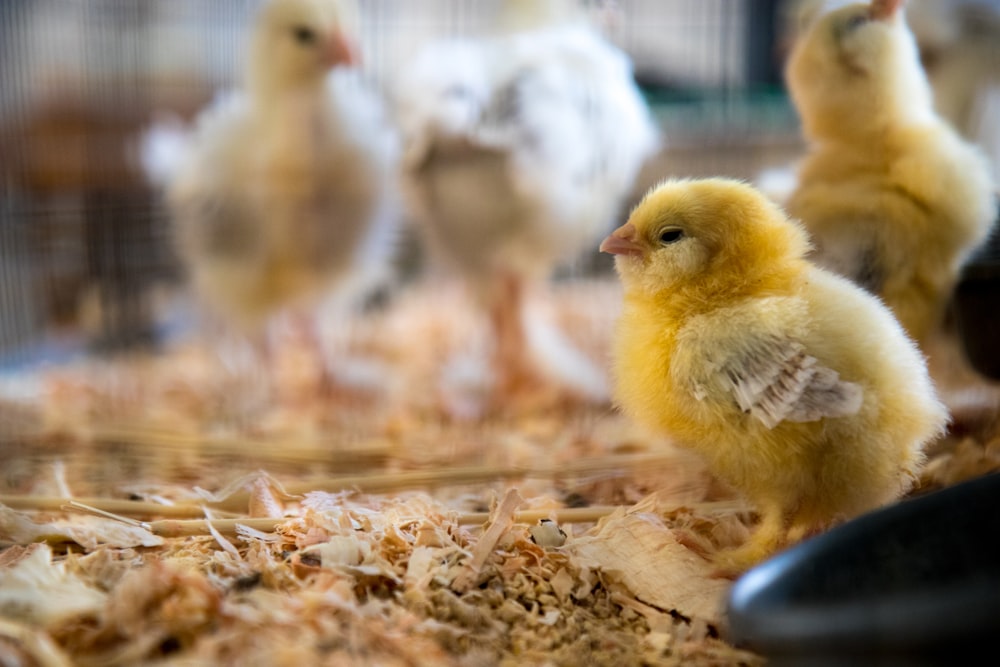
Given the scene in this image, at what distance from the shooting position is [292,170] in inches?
102

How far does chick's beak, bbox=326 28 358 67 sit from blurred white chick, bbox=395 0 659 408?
0.54ft

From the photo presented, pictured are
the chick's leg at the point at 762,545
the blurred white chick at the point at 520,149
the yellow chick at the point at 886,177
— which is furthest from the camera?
the blurred white chick at the point at 520,149

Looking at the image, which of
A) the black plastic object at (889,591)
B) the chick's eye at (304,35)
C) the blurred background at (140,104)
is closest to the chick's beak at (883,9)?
the blurred background at (140,104)

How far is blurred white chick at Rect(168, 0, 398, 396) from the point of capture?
2594 mm

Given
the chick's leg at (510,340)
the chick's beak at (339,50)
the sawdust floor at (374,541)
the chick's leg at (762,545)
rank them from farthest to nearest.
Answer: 1. the chick's leg at (510,340)
2. the chick's beak at (339,50)
3. the chick's leg at (762,545)
4. the sawdust floor at (374,541)

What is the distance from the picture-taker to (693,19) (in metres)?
3.12

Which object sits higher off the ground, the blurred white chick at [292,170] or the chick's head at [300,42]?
the chick's head at [300,42]

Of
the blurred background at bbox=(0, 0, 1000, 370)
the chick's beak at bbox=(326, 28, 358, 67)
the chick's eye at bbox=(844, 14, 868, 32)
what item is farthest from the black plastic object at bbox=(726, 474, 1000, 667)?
the chick's beak at bbox=(326, 28, 358, 67)

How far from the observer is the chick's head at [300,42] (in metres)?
2.56

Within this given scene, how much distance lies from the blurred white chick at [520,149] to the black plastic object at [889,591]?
152 centimetres

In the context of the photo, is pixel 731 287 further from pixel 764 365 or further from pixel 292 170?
pixel 292 170

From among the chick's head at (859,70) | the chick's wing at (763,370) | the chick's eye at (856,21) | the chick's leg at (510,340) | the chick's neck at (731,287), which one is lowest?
the chick's leg at (510,340)

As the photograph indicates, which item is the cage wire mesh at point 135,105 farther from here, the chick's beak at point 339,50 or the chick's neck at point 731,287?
the chick's neck at point 731,287

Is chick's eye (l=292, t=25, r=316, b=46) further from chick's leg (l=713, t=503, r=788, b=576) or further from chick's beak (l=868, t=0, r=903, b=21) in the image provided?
chick's leg (l=713, t=503, r=788, b=576)
